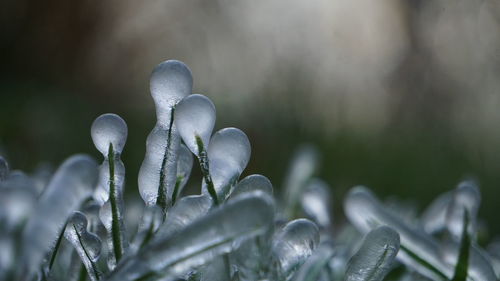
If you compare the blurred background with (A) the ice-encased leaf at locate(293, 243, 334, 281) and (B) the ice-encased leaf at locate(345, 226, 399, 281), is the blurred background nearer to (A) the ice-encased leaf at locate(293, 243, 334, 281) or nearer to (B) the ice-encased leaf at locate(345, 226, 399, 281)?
(A) the ice-encased leaf at locate(293, 243, 334, 281)

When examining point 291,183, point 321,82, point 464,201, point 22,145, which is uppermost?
point 464,201

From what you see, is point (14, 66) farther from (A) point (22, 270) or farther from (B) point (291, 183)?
(A) point (22, 270)

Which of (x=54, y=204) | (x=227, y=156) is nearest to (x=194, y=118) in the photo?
(x=227, y=156)

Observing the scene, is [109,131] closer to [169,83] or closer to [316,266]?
[169,83]

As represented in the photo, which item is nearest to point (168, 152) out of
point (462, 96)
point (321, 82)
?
point (321, 82)

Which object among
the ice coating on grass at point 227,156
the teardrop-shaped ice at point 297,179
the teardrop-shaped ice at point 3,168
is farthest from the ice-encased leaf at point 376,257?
the teardrop-shaped ice at point 297,179

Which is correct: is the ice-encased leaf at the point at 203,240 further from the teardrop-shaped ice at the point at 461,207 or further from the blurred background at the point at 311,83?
the blurred background at the point at 311,83

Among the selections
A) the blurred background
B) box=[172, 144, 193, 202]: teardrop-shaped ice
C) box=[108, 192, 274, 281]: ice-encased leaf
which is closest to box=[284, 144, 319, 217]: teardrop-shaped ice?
box=[172, 144, 193, 202]: teardrop-shaped ice
